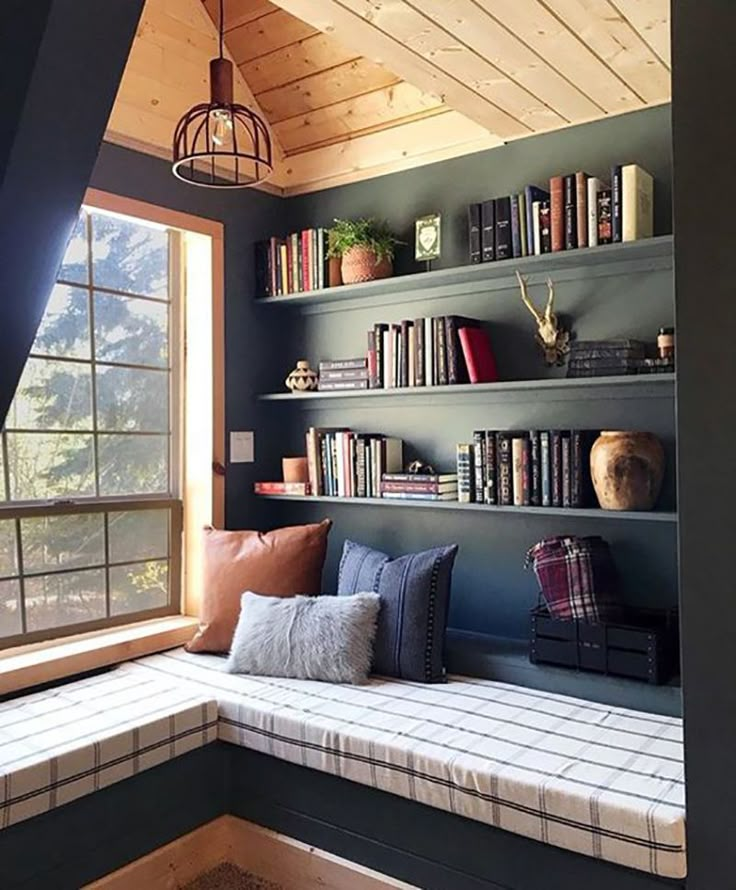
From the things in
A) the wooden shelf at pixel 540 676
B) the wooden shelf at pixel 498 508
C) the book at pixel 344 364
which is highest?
the book at pixel 344 364

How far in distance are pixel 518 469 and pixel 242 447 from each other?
128cm

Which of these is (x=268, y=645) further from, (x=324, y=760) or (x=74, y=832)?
(x=74, y=832)

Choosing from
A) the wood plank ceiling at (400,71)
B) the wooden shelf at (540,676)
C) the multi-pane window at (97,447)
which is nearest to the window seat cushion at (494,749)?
the wooden shelf at (540,676)

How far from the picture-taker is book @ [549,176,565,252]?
261 cm

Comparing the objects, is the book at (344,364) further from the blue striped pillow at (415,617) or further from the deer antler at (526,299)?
the blue striped pillow at (415,617)

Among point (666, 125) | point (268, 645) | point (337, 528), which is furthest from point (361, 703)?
point (666, 125)

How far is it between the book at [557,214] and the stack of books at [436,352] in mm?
419

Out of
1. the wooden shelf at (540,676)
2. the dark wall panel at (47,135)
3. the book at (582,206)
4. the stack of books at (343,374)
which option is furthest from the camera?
the stack of books at (343,374)

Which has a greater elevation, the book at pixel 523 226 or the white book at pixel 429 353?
the book at pixel 523 226

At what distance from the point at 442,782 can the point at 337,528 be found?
4.91 feet

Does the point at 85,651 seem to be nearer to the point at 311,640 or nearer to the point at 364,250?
the point at 311,640

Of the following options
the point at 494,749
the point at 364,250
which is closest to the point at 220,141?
the point at 364,250

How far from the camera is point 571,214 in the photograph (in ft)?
8.52

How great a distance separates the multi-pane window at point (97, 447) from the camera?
9.28 feet
